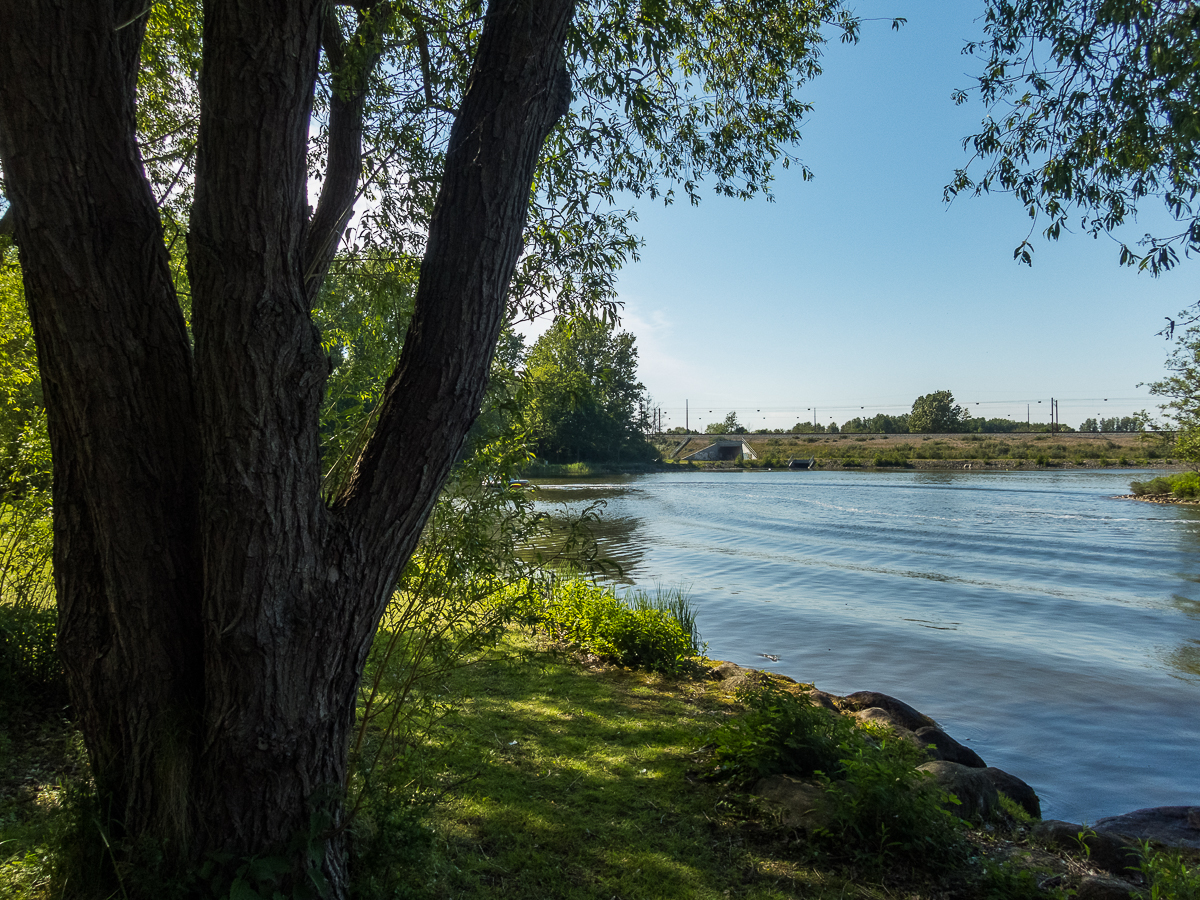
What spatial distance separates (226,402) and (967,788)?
5.00 m

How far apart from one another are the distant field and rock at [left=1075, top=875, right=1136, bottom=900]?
5945 cm

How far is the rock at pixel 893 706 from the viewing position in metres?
6.68

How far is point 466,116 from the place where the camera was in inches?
108

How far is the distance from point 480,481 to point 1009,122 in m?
4.68

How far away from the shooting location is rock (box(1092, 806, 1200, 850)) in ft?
15.4

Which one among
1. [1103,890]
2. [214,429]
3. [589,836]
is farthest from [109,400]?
[1103,890]

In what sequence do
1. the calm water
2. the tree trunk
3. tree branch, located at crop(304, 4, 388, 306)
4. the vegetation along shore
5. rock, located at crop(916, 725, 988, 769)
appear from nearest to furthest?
the tree trunk, the vegetation along shore, tree branch, located at crop(304, 4, 388, 306), rock, located at crop(916, 725, 988, 769), the calm water

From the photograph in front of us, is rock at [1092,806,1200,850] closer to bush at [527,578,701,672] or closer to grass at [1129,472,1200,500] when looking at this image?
bush at [527,578,701,672]

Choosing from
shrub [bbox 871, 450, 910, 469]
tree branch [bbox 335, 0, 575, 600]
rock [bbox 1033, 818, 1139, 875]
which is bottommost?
rock [bbox 1033, 818, 1139, 875]

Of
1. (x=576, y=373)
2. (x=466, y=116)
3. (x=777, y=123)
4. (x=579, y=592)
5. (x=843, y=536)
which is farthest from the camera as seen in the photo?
(x=843, y=536)

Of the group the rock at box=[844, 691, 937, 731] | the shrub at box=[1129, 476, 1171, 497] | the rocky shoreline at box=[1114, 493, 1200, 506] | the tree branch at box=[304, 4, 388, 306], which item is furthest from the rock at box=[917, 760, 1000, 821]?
the shrub at box=[1129, 476, 1171, 497]

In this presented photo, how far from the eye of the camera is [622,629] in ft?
25.6

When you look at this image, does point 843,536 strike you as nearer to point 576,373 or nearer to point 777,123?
point 777,123

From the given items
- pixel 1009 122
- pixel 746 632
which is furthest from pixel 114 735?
pixel 746 632
